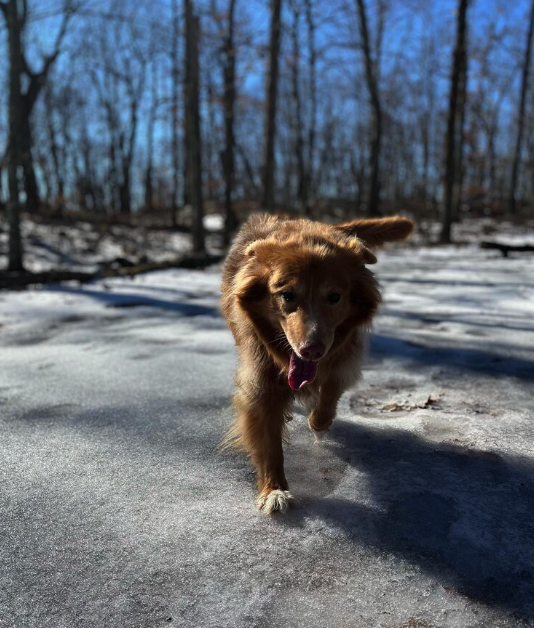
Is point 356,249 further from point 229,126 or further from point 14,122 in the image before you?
point 229,126

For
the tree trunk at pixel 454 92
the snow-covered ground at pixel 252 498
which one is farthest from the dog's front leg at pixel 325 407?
the tree trunk at pixel 454 92

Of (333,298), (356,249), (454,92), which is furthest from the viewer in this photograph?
(454,92)

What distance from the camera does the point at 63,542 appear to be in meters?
1.93

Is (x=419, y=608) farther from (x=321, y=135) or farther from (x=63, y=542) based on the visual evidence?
(x=321, y=135)

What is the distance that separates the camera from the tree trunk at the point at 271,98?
14.4 metres

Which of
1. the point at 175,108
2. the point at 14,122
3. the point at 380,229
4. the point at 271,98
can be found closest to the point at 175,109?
the point at 175,108

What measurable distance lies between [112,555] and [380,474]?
1216 mm

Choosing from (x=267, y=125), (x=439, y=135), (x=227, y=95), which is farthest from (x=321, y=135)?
(x=267, y=125)

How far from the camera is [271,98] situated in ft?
47.2

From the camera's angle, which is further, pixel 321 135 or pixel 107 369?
pixel 321 135

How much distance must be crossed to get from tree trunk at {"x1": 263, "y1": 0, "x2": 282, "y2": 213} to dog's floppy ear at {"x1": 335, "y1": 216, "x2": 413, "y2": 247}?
10.8 meters

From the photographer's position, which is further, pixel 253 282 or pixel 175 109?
pixel 175 109

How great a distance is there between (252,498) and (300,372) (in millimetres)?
594

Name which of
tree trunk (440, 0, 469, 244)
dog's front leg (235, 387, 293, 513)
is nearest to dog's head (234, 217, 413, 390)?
dog's front leg (235, 387, 293, 513)
